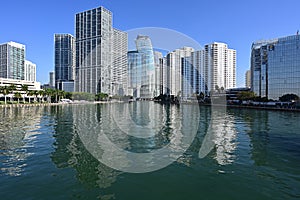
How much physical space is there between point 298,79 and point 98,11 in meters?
120

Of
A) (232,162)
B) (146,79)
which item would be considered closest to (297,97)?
(146,79)

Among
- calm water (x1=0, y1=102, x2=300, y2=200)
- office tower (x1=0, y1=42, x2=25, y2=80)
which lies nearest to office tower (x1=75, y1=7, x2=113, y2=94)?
calm water (x1=0, y1=102, x2=300, y2=200)

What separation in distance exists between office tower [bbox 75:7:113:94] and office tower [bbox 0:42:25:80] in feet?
182

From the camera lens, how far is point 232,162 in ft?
34.7

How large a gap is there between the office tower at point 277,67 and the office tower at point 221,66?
28.4 m

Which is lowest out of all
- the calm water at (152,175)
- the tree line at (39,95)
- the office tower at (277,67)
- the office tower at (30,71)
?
the calm water at (152,175)

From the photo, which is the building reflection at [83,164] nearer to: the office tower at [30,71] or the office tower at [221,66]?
the office tower at [221,66]

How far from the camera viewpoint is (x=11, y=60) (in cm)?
14600

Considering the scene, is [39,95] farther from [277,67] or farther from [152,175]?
[277,67]

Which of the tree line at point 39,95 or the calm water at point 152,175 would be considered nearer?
the calm water at point 152,175

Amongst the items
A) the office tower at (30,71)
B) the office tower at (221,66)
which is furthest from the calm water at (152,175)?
the office tower at (30,71)

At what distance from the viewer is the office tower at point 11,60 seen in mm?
145500

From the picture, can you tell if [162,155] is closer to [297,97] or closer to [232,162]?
[232,162]

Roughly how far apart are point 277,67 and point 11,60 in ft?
563
